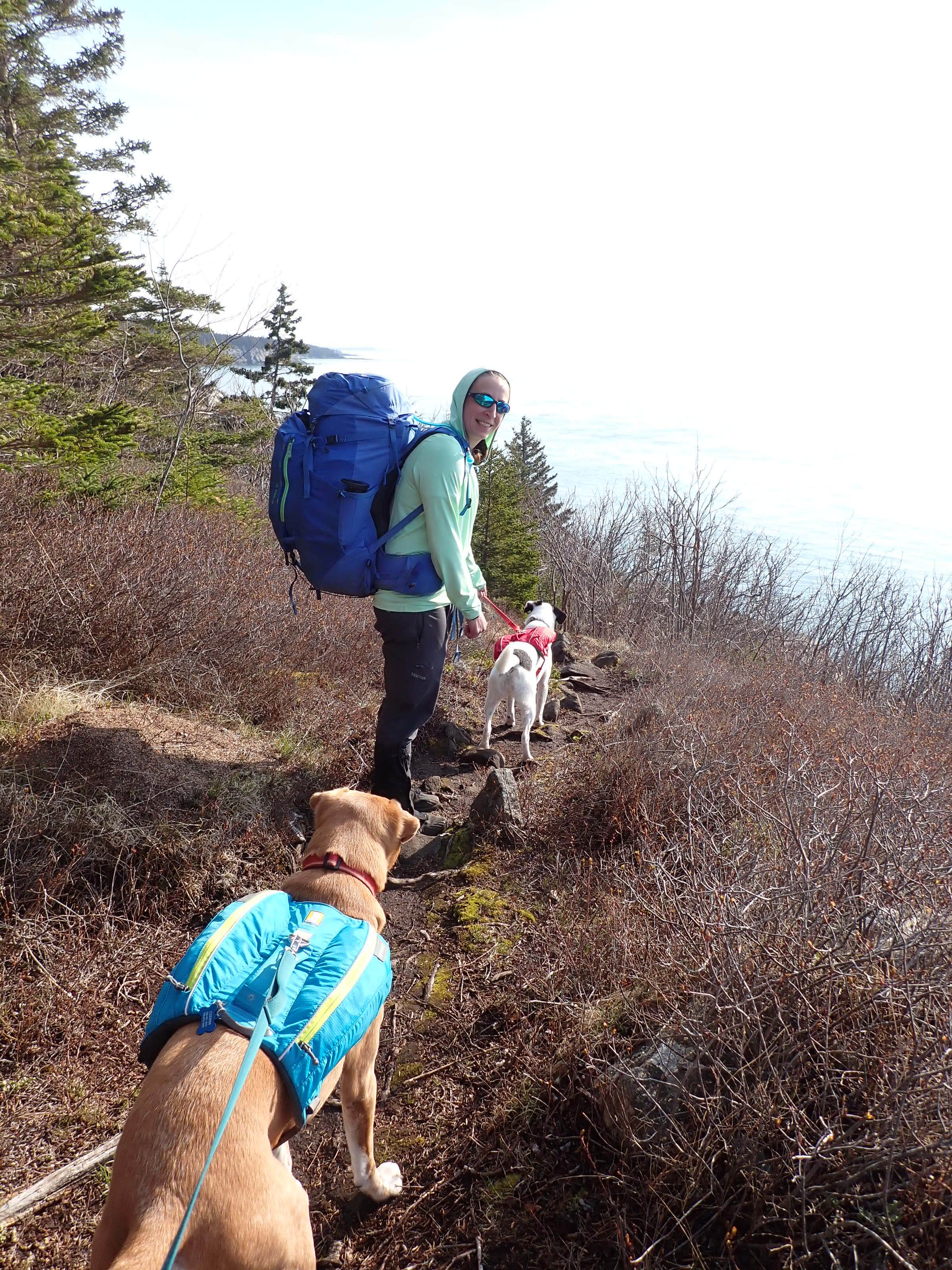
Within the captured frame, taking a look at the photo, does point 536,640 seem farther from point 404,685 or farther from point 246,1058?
point 246,1058

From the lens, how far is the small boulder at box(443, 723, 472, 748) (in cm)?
596

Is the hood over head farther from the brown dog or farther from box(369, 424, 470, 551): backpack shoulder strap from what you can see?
the brown dog

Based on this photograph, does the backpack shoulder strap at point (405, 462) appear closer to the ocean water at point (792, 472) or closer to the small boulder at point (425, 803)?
the small boulder at point (425, 803)

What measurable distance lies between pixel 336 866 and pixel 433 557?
1.74 metres

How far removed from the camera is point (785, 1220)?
171 cm

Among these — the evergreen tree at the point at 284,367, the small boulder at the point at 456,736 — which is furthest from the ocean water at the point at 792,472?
the small boulder at the point at 456,736

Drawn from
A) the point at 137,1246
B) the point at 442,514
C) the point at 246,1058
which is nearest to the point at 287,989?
the point at 246,1058

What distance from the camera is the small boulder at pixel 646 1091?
82.6 inches

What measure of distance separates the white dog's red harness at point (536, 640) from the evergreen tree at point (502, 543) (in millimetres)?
10766

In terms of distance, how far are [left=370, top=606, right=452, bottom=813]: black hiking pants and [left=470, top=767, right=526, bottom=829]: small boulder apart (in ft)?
1.54

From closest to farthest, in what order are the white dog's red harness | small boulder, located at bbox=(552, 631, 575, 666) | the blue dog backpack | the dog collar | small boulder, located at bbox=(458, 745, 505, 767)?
1. the blue dog backpack
2. the dog collar
3. small boulder, located at bbox=(458, 745, 505, 767)
4. the white dog's red harness
5. small boulder, located at bbox=(552, 631, 575, 666)

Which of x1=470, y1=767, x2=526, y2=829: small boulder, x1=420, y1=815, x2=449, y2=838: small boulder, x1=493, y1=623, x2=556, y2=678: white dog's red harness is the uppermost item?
x1=493, y1=623, x2=556, y2=678: white dog's red harness

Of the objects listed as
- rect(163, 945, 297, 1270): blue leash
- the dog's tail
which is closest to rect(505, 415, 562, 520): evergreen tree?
rect(163, 945, 297, 1270): blue leash

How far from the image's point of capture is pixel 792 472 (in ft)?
233
